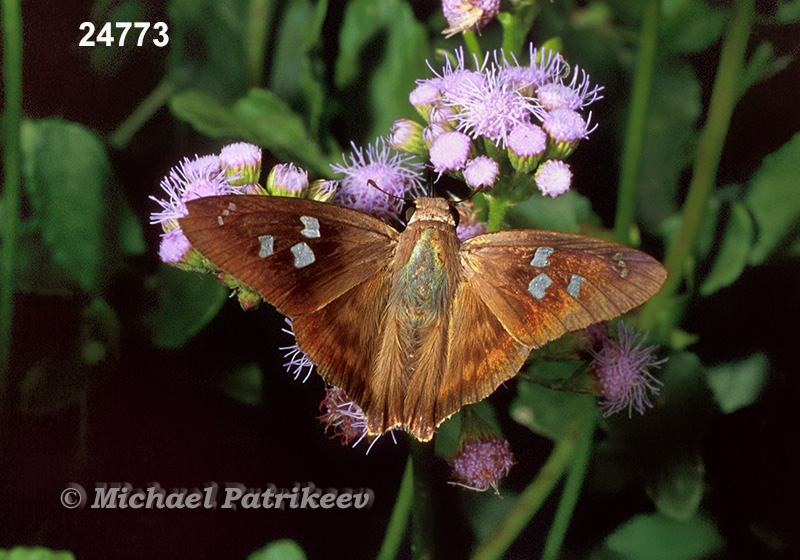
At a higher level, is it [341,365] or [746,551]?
[341,365]

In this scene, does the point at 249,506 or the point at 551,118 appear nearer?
the point at 551,118

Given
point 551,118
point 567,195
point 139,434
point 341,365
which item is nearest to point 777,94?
point 567,195

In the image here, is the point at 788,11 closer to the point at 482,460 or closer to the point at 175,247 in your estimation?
the point at 482,460

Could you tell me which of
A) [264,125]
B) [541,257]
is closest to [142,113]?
[264,125]

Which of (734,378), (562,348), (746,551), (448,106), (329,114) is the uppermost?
(448,106)

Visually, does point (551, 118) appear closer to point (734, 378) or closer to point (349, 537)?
point (734, 378)

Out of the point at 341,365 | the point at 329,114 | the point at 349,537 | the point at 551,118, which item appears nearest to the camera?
the point at 341,365
